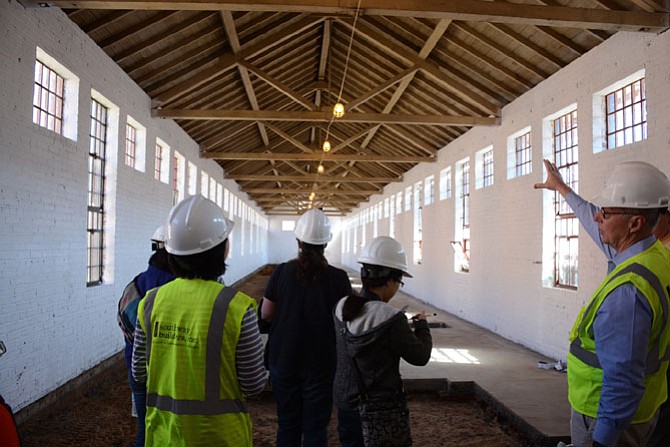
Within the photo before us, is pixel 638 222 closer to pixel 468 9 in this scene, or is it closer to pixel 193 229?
pixel 193 229

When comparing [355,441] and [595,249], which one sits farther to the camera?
[595,249]

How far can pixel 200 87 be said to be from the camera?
962 cm

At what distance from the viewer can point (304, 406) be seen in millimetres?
2873

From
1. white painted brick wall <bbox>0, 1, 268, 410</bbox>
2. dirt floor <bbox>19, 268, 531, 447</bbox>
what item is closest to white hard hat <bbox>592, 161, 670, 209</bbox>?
dirt floor <bbox>19, 268, 531, 447</bbox>

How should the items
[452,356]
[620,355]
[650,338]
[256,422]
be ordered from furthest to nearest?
[452,356], [256,422], [650,338], [620,355]

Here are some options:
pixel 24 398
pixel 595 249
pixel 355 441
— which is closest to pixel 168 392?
pixel 355 441

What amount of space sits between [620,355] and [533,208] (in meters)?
6.64

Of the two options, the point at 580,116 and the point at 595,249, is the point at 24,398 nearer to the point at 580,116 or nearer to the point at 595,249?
the point at 595,249

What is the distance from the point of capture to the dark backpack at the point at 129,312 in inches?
109

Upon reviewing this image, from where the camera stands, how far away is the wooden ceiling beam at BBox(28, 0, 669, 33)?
5.17m

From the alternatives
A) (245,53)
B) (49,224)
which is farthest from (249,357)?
(245,53)

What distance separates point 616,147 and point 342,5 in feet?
11.3

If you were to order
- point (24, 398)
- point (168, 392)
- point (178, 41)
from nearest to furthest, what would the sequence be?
point (168, 392) → point (24, 398) → point (178, 41)

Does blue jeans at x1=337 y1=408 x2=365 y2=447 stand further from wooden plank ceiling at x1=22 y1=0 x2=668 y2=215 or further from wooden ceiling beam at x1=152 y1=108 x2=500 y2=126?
wooden ceiling beam at x1=152 y1=108 x2=500 y2=126
